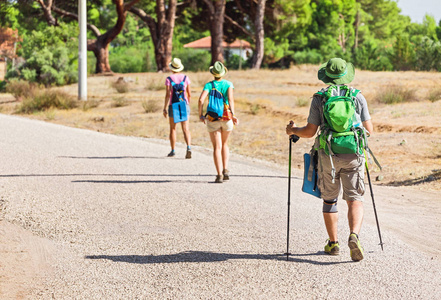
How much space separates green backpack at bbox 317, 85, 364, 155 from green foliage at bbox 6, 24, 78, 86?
2728 cm

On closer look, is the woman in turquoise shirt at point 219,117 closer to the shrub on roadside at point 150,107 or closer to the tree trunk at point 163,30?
the shrub on roadside at point 150,107

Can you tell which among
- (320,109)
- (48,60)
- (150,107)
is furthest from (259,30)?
(320,109)

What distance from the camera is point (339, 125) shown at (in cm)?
502

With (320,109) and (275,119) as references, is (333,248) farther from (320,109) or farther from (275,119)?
(275,119)

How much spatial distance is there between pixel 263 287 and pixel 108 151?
871 cm

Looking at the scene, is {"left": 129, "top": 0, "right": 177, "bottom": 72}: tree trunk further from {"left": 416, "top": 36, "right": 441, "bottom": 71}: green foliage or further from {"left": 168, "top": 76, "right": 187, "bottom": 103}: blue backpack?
Answer: {"left": 168, "top": 76, "right": 187, "bottom": 103}: blue backpack

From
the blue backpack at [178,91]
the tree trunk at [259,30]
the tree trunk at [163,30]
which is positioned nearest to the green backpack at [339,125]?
the blue backpack at [178,91]

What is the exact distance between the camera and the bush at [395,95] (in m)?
21.1

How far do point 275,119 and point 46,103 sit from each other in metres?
9.34

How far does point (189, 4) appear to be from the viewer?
44.0 m

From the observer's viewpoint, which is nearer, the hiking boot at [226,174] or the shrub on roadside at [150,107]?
the hiking boot at [226,174]

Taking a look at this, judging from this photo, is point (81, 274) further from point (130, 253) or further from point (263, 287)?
point (263, 287)

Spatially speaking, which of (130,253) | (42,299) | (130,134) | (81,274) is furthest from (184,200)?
(130,134)

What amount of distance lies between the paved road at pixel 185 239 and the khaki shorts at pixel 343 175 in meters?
0.65
